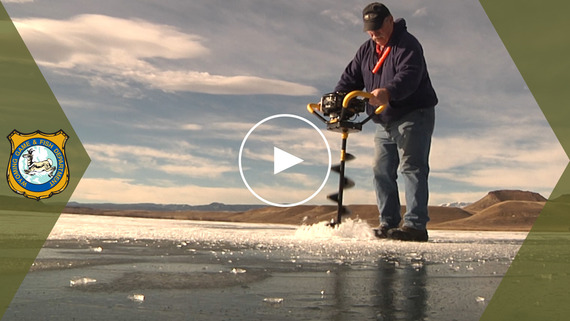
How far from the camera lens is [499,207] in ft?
39.9

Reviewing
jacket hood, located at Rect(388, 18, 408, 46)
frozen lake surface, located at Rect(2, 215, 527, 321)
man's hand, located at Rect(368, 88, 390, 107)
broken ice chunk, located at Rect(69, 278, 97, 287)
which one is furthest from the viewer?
jacket hood, located at Rect(388, 18, 408, 46)

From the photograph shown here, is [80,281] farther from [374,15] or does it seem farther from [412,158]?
[374,15]

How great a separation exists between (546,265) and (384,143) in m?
2.17

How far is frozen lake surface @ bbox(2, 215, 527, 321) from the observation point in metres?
1.23

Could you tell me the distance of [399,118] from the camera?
4391mm

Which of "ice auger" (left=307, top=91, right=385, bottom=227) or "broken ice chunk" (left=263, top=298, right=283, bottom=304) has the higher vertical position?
"ice auger" (left=307, top=91, right=385, bottom=227)

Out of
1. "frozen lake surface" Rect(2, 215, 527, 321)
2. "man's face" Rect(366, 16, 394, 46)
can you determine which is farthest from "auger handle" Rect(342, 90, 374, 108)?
"frozen lake surface" Rect(2, 215, 527, 321)

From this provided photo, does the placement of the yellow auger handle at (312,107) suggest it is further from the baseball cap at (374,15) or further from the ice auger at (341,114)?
the baseball cap at (374,15)

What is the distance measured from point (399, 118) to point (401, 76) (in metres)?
0.41

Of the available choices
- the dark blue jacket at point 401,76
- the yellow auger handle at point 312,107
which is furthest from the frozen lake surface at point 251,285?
the yellow auger handle at point 312,107

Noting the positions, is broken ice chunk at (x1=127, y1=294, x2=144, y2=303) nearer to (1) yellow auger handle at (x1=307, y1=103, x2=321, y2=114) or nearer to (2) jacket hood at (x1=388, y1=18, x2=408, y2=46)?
(1) yellow auger handle at (x1=307, y1=103, x2=321, y2=114)

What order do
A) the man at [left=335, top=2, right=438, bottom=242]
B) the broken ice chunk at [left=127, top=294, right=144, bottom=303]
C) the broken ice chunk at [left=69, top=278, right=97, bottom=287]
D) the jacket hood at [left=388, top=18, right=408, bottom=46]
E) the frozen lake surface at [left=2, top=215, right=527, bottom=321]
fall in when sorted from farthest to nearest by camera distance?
the jacket hood at [left=388, top=18, right=408, bottom=46], the man at [left=335, top=2, right=438, bottom=242], the broken ice chunk at [left=69, top=278, right=97, bottom=287], the broken ice chunk at [left=127, top=294, right=144, bottom=303], the frozen lake surface at [left=2, top=215, right=527, bottom=321]

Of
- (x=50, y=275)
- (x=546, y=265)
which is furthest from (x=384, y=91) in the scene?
(x=50, y=275)

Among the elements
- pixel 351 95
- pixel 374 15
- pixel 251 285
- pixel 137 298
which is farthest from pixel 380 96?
pixel 137 298
